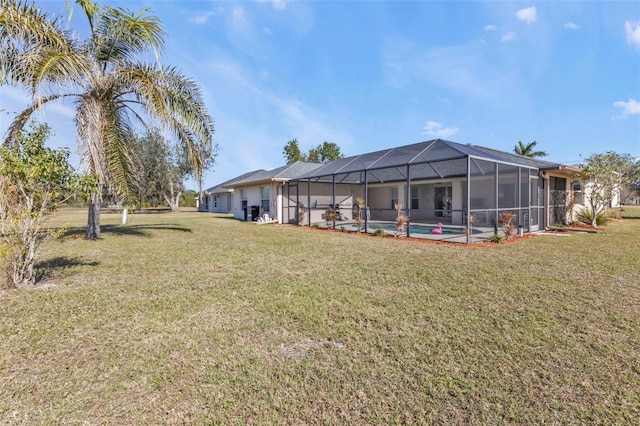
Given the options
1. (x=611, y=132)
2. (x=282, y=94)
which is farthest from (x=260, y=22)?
(x=611, y=132)

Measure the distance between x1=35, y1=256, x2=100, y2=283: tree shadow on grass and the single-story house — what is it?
873 cm

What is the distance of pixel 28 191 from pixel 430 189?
56.1 ft

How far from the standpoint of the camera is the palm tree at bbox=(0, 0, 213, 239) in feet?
22.0

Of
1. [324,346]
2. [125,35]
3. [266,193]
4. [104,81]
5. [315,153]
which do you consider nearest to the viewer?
[324,346]

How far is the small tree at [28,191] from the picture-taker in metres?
4.17

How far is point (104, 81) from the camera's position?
8492mm

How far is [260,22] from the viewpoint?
1165cm

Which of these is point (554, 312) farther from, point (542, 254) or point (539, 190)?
point (539, 190)

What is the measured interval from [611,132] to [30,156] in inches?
1321

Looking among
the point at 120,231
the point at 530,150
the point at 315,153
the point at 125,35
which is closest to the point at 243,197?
the point at 120,231

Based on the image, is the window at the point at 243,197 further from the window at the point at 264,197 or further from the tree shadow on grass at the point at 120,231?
the tree shadow on grass at the point at 120,231

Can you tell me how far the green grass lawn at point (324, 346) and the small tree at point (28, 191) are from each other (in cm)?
58

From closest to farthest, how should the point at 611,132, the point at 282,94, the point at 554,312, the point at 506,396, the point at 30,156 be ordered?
the point at 506,396
the point at 554,312
the point at 30,156
the point at 282,94
the point at 611,132

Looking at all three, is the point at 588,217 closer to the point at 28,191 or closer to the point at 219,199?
the point at 28,191
